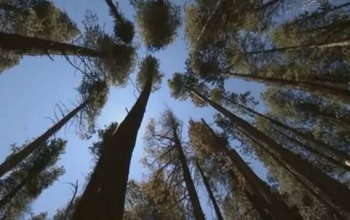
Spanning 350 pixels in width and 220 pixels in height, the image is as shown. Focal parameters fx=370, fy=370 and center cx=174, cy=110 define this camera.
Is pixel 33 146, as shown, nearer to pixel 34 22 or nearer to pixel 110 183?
pixel 34 22

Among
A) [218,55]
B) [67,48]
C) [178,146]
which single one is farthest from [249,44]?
[67,48]

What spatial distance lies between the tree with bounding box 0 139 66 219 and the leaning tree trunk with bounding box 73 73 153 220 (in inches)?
434

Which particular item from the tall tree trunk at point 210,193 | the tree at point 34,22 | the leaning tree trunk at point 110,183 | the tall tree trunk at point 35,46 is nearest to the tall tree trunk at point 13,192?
the tree at point 34,22

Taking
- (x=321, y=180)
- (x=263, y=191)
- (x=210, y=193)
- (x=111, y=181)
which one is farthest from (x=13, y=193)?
(x=321, y=180)

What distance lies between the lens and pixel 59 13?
16.2 meters

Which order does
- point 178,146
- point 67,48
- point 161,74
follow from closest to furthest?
point 67,48
point 178,146
point 161,74

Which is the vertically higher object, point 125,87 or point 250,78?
point 125,87

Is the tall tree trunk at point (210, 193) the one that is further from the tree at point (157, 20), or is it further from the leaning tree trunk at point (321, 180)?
the tree at point (157, 20)

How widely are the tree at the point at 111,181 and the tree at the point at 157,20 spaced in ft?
33.2

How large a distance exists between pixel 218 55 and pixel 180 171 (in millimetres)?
6375

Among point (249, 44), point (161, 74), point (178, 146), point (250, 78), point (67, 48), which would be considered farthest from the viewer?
point (161, 74)

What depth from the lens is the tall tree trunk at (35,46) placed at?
10.8 m

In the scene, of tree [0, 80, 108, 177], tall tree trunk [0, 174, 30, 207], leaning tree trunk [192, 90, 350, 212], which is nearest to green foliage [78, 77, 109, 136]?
tree [0, 80, 108, 177]

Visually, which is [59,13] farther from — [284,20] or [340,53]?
[340,53]
